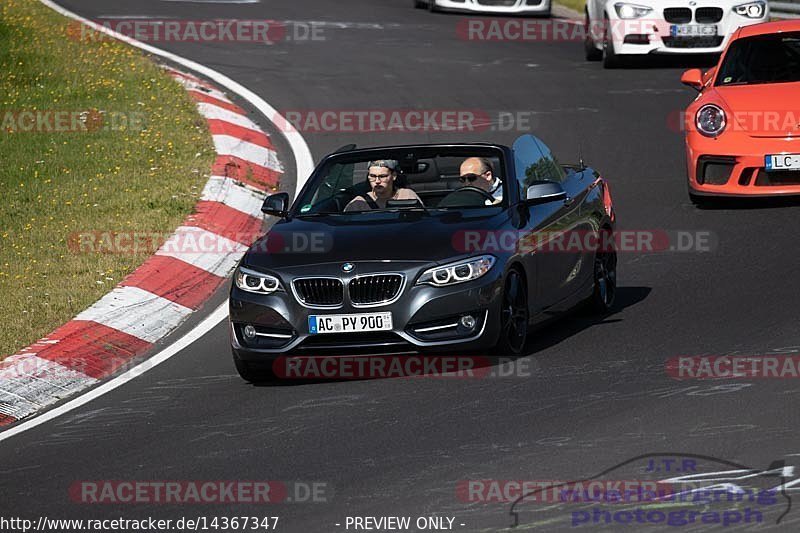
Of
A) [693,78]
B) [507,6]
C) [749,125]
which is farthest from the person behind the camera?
[507,6]

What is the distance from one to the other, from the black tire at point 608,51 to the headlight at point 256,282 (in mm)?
13121

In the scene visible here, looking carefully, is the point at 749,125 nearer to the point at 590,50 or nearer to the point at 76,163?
the point at 76,163

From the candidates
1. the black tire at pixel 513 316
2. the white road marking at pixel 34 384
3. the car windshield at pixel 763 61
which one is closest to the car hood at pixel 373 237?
the black tire at pixel 513 316

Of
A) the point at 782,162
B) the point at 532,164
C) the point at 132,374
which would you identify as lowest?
the point at 132,374

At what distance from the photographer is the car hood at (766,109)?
1414 cm

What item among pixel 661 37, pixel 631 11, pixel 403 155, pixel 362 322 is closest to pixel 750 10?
pixel 661 37

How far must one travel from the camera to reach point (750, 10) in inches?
868

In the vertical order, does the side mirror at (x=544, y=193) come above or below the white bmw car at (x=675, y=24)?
below

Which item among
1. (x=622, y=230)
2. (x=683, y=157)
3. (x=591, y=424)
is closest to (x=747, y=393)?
(x=591, y=424)

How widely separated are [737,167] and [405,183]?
14.7 feet

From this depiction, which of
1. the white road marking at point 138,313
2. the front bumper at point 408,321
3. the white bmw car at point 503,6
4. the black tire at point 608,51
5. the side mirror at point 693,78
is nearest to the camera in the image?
the front bumper at point 408,321

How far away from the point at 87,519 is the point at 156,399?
2.44m

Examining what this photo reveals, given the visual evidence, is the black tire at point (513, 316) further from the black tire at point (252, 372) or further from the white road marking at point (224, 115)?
the white road marking at point (224, 115)

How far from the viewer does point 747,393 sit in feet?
28.0
